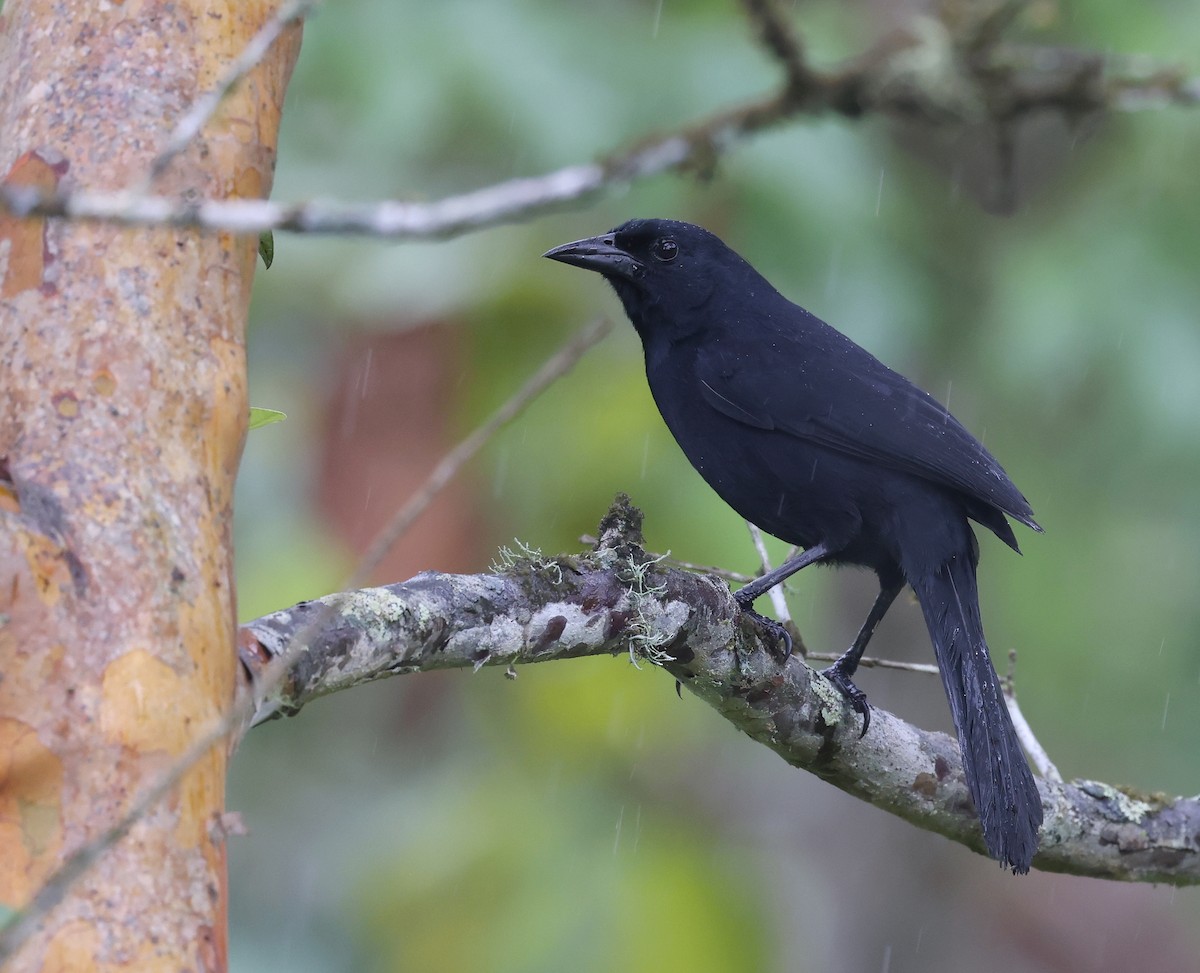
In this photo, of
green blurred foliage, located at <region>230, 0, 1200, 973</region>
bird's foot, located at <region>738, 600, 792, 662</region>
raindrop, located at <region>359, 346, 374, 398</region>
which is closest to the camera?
bird's foot, located at <region>738, 600, 792, 662</region>

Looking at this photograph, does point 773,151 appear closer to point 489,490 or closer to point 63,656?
point 489,490

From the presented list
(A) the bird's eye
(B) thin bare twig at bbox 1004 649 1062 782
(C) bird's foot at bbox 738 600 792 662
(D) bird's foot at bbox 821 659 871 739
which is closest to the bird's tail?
(B) thin bare twig at bbox 1004 649 1062 782

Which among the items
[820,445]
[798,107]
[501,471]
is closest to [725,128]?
[798,107]

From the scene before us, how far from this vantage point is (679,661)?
2.87 m

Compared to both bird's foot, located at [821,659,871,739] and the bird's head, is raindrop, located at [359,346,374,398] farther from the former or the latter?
bird's foot, located at [821,659,871,739]

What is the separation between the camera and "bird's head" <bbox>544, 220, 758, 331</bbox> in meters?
4.39

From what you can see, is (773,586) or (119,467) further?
(773,586)

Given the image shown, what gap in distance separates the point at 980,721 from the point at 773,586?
638 millimetres

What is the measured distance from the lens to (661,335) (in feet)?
14.4

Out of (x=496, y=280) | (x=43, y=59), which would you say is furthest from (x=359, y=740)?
(x=43, y=59)

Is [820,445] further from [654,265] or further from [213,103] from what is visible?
[213,103]

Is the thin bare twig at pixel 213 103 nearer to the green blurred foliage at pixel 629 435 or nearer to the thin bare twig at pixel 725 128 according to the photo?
the thin bare twig at pixel 725 128

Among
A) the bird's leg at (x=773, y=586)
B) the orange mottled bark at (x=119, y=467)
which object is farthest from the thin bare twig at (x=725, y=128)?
the bird's leg at (x=773, y=586)

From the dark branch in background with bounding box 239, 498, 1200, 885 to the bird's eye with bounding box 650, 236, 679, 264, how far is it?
1.66 m
